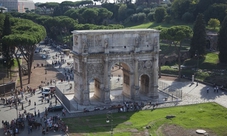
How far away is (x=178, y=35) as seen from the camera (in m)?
66.1

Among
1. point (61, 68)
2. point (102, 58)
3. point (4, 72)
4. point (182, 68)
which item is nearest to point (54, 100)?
point (102, 58)

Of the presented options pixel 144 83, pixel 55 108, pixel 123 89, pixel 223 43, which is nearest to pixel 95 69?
pixel 123 89

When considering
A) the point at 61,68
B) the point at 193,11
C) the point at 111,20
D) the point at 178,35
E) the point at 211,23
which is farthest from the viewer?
the point at 111,20

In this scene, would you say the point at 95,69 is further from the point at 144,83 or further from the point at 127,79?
the point at 144,83

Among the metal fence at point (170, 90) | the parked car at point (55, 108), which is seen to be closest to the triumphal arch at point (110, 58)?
the parked car at point (55, 108)

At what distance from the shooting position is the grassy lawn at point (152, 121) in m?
41.1

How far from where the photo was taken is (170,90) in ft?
198

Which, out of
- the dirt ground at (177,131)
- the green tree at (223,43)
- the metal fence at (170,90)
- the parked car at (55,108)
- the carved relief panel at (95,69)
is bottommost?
the dirt ground at (177,131)

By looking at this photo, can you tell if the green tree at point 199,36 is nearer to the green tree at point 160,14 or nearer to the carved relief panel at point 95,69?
the carved relief panel at point 95,69

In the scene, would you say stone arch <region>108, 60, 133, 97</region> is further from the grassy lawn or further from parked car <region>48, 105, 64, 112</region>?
parked car <region>48, 105, 64, 112</region>

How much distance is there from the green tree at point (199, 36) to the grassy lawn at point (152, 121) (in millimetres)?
28040

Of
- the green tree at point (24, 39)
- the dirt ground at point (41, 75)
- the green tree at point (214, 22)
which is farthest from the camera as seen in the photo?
the green tree at point (214, 22)

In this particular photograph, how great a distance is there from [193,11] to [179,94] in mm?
56128

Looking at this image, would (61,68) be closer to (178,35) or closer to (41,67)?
(41,67)
